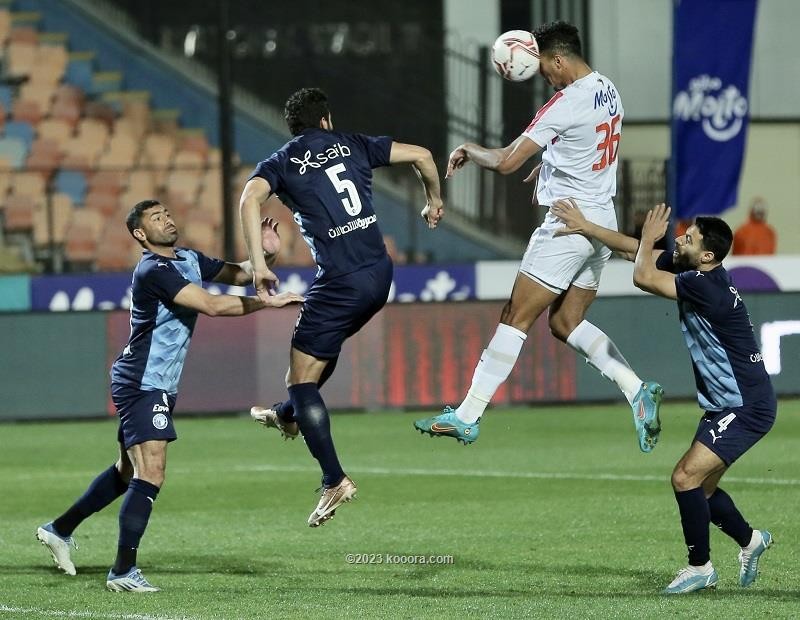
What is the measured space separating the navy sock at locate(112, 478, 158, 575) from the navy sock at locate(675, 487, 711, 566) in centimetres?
268

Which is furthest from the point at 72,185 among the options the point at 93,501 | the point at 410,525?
the point at 93,501

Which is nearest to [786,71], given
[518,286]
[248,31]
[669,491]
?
[248,31]

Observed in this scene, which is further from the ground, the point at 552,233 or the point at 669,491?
the point at 552,233

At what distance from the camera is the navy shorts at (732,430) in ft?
25.7

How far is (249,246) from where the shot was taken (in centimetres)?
788

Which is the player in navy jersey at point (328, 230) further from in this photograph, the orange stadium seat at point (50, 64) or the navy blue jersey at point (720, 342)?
the orange stadium seat at point (50, 64)

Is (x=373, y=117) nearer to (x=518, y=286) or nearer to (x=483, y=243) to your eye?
(x=483, y=243)

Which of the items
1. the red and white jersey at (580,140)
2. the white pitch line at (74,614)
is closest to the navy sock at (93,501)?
the white pitch line at (74,614)

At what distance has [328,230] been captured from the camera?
26.7 feet

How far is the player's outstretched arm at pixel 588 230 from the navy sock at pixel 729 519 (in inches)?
50.6

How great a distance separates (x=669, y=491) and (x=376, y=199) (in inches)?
429

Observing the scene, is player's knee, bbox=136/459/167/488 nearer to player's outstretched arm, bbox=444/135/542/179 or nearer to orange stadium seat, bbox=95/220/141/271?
player's outstretched arm, bbox=444/135/542/179

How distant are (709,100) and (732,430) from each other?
11.5 m

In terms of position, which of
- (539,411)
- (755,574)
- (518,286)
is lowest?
(539,411)
